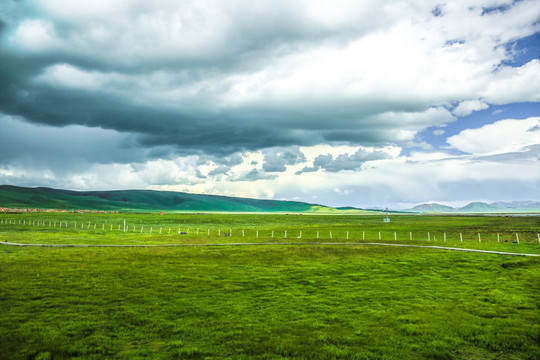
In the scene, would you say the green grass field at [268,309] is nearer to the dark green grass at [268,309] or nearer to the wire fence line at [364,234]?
the dark green grass at [268,309]

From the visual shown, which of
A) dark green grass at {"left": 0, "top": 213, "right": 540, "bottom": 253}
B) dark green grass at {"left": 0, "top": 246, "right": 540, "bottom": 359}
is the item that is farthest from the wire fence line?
dark green grass at {"left": 0, "top": 246, "right": 540, "bottom": 359}

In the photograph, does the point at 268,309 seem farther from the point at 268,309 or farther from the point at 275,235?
the point at 275,235

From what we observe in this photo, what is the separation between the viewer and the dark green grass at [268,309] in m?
15.8

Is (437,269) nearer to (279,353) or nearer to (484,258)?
(484,258)

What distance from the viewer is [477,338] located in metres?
17.2

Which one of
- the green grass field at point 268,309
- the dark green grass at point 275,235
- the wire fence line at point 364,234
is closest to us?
the green grass field at point 268,309

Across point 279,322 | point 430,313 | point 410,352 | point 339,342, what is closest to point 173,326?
point 279,322

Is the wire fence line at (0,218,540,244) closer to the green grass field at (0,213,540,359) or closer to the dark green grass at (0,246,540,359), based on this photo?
the green grass field at (0,213,540,359)

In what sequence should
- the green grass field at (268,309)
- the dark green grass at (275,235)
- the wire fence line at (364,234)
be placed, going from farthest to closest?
the wire fence line at (364,234) < the dark green grass at (275,235) < the green grass field at (268,309)

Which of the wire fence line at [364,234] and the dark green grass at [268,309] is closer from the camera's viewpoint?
the dark green grass at [268,309]

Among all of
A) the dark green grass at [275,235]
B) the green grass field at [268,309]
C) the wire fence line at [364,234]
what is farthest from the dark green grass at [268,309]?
the wire fence line at [364,234]

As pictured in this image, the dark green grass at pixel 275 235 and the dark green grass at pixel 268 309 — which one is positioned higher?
the dark green grass at pixel 268 309

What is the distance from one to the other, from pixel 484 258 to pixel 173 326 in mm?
41971

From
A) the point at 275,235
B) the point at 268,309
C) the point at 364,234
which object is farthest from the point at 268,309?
the point at 364,234
